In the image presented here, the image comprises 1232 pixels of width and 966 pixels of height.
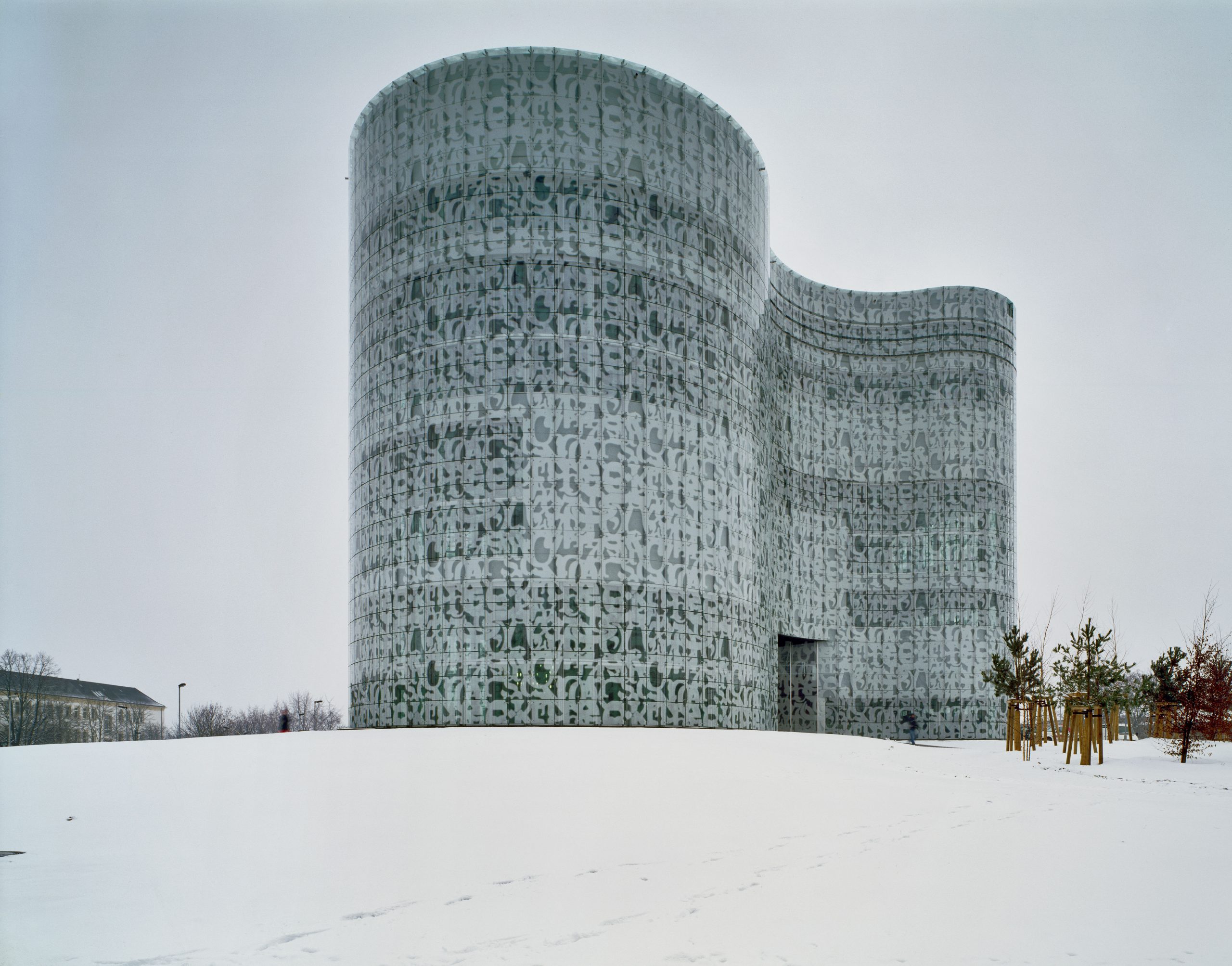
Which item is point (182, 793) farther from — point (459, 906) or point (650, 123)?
point (650, 123)

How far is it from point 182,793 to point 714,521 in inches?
796

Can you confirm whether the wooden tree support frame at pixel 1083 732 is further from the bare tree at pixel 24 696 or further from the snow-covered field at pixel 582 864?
the bare tree at pixel 24 696

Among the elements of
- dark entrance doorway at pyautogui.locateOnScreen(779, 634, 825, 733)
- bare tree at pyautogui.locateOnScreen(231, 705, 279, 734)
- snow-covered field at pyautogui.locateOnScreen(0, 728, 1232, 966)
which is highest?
snow-covered field at pyautogui.locateOnScreen(0, 728, 1232, 966)

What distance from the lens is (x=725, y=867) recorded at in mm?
9273

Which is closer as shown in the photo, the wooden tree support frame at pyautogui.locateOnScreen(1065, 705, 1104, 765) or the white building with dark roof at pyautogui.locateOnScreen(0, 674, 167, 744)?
the wooden tree support frame at pyautogui.locateOnScreen(1065, 705, 1104, 765)

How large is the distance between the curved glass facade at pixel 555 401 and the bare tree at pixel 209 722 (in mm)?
45237

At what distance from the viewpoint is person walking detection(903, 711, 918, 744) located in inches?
1463

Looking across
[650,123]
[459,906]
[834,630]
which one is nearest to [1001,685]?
[834,630]

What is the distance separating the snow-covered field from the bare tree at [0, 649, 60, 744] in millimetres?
42717

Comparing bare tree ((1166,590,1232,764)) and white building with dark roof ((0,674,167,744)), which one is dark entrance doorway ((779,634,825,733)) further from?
white building with dark roof ((0,674,167,744))

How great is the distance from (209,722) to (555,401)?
5260 cm

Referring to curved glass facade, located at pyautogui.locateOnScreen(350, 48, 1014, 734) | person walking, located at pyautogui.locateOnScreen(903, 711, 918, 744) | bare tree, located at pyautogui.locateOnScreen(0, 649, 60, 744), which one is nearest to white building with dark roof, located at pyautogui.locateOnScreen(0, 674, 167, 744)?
bare tree, located at pyautogui.locateOnScreen(0, 649, 60, 744)

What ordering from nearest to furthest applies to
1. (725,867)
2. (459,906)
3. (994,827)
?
(459,906), (725,867), (994,827)

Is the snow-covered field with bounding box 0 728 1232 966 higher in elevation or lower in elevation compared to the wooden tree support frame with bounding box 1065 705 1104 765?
higher
